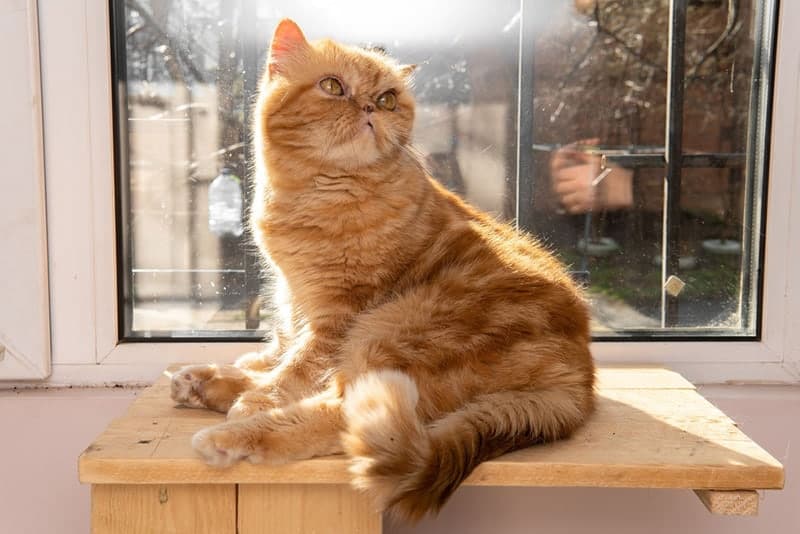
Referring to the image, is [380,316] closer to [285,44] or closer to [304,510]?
[304,510]

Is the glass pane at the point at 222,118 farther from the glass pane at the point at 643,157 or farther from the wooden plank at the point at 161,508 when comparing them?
the wooden plank at the point at 161,508

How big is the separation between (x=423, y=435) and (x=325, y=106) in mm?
735

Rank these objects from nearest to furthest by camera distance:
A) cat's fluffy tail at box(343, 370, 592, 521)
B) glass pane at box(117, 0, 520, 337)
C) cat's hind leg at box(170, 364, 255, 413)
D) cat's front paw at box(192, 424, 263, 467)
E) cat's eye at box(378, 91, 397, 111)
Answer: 1. cat's fluffy tail at box(343, 370, 592, 521)
2. cat's front paw at box(192, 424, 263, 467)
3. cat's hind leg at box(170, 364, 255, 413)
4. cat's eye at box(378, 91, 397, 111)
5. glass pane at box(117, 0, 520, 337)

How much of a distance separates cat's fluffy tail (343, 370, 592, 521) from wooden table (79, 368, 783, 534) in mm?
43

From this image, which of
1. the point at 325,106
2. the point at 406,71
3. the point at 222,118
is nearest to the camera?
the point at 325,106

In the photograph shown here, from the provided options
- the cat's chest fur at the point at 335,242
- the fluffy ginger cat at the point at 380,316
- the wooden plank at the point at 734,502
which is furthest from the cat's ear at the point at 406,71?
the wooden plank at the point at 734,502

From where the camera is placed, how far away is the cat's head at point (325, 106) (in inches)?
64.8

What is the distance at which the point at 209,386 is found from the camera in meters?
1.60

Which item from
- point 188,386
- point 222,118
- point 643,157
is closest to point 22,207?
point 222,118

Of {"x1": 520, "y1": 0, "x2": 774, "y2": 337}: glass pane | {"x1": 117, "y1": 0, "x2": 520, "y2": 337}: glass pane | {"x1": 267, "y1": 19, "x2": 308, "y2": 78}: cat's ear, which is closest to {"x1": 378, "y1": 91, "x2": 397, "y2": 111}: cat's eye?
{"x1": 267, "y1": 19, "x2": 308, "y2": 78}: cat's ear

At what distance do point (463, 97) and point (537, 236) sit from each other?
0.41 meters

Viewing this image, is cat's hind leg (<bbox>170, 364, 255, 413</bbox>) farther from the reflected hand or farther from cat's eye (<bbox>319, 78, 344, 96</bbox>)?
the reflected hand

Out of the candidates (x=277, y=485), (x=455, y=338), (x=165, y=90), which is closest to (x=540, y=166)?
(x=455, y=338)

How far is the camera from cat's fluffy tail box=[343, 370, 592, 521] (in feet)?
3.95
